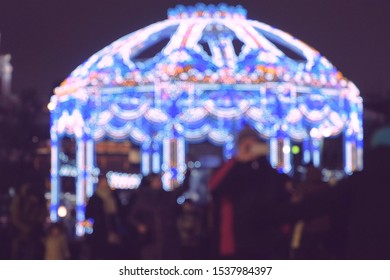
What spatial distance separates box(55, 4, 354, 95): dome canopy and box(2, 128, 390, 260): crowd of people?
5354mm

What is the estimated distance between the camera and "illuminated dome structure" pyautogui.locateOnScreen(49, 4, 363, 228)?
19.3m

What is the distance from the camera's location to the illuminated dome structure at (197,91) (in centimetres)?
1928

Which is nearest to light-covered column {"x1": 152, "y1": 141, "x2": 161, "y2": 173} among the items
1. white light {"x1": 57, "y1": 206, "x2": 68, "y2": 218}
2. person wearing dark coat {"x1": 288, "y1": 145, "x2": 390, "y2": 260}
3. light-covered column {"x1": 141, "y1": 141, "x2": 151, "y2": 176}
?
light-covered column {"x1": 141, "y1": 141, "x2": 151, "y2": 176}

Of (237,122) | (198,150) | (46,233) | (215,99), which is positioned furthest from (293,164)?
(46,233)

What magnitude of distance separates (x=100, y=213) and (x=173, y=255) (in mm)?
785

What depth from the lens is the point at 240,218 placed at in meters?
5.68

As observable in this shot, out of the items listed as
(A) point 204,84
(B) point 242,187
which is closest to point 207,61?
(A) point 204,84

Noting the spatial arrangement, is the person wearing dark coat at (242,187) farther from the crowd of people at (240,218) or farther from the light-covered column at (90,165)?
the light-covered column at (90,165)

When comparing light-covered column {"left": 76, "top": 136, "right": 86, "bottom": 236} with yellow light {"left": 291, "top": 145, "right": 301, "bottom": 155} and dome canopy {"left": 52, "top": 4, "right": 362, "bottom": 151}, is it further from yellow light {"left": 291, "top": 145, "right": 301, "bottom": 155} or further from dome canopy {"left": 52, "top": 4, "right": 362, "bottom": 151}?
yellow light {"left": 291, "top": 145, "right": 301, "bottom": 155}

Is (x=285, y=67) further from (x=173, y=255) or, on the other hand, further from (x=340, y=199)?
(x=340, y=199)

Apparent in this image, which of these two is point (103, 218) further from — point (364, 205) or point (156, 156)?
point (156, 156)

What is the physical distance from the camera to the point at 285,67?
63.9 feet

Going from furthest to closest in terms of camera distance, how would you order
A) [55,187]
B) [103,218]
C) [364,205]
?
1. [55,187]
2. [103,218]
3. [364,205]

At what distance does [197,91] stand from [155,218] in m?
7.93
